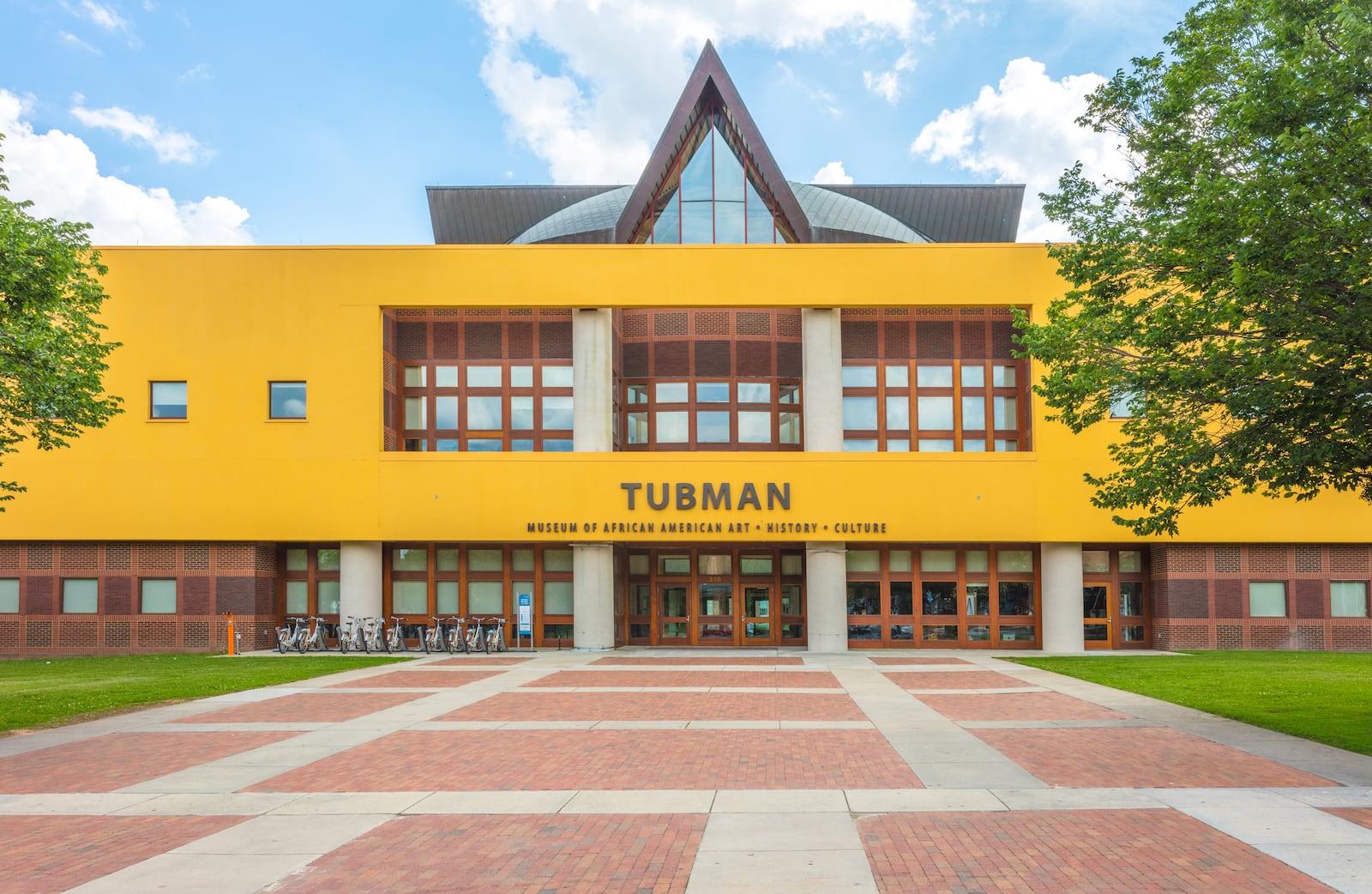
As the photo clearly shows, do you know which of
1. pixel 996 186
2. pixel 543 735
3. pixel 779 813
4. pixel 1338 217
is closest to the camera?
pixel 779 813

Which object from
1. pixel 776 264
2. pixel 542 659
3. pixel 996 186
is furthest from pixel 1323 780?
pixel 996 186

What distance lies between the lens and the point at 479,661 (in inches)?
1022

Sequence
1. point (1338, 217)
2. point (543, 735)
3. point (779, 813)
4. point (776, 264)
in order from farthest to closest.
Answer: point (776, 264) → point (543, 735) → point (1338, 217) → point (779, 813)

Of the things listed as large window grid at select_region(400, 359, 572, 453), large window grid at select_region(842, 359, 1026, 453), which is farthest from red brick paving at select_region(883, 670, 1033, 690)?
large window grid at select_region(400, 359, 572, 453)

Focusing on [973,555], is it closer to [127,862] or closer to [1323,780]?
[1323,780]

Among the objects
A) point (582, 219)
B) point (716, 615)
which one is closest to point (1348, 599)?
point (716, 615)

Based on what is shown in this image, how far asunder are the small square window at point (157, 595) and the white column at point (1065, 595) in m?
25.2

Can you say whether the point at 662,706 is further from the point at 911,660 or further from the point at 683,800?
the point at 911,660

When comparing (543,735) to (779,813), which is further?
(543,735)

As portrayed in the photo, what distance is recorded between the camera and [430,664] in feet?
82.3

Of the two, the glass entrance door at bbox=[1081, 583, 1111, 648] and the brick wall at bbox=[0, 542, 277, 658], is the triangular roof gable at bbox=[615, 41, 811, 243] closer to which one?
the glass entrance door at bbox=[1081, 583, 1111, 648]

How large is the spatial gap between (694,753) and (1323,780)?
6693mm

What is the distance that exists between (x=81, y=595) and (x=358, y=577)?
7960 mm

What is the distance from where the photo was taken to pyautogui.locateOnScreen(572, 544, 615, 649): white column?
28.5 m
